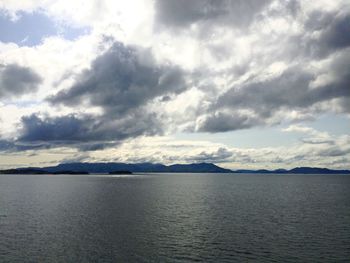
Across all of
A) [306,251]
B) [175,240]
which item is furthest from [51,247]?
[306,251]

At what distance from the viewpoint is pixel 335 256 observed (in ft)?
178

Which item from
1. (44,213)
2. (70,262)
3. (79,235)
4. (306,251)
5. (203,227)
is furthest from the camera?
(44,213)

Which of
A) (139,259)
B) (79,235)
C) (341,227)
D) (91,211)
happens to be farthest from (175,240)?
(91,211)

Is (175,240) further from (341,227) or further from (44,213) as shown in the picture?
(44,213)

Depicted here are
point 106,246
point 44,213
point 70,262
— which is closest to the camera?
point 70,262

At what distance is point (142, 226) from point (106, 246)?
63.5ft

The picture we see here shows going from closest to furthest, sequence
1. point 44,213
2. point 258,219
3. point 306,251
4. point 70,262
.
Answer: point 70,262
point 306,251
point 258,219
point 44,213

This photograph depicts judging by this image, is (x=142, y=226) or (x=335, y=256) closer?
(x=335, y=256)

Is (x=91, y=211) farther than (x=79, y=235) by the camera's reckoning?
Yes

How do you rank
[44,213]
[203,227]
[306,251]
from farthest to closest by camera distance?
[44,213] < [203,227] < [306,251]

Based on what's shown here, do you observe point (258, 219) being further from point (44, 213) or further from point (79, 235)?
point (44, 213)

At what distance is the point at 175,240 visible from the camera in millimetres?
65062

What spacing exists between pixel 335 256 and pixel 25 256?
165 feet

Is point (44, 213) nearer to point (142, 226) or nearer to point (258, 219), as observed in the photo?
point (142, 226)
